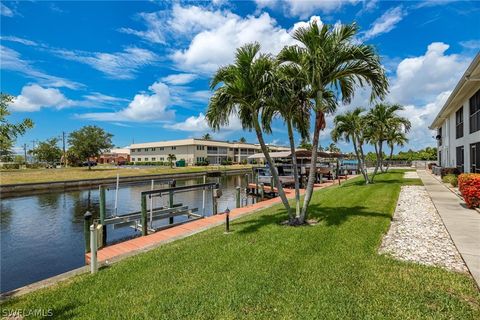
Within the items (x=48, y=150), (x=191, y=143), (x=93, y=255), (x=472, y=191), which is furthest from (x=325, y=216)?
(x=48, y=150)

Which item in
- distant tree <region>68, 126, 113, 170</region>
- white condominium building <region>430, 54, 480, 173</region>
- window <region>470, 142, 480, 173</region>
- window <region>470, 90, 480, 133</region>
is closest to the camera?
white condominium building <region>430, 54, 480, 173</region>

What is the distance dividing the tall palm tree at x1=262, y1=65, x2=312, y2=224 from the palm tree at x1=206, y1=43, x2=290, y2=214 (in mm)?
288

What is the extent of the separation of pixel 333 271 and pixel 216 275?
6.38 feet

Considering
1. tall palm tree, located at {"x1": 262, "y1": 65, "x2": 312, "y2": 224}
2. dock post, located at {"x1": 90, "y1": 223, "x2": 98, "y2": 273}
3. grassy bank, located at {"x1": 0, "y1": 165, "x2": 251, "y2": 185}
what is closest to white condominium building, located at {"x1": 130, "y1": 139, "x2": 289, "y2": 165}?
grassy bank, located at {"x1": 0, "y1": 165, "x2": 251, "y2": 185}

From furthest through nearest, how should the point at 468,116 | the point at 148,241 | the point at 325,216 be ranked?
the point at 468,116 < the point at 325,216 < the point at 148,241

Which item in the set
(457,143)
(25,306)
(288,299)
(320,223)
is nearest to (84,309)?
(25,306)

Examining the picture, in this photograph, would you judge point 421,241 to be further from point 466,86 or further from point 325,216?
point 466,86

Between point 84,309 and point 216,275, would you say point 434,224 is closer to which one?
point 216,275

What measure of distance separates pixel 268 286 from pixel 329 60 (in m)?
5.71

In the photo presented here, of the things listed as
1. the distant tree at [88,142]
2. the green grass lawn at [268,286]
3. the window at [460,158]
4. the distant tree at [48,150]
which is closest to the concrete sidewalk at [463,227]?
the green grass lawn at [268,286]

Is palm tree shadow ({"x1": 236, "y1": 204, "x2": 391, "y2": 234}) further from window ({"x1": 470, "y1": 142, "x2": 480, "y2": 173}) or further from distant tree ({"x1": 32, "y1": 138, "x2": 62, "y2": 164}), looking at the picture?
distant tree ({"x1": 32, "y1": 138, "x2": 62, "y2": 164})

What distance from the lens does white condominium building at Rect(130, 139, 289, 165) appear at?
238ft

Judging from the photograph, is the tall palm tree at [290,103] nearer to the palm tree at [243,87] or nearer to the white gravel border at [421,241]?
the palm tree at [243,87]

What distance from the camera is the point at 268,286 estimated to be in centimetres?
425
